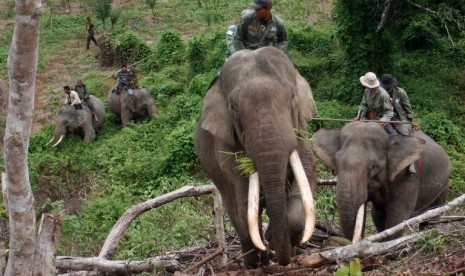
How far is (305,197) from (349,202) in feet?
5.15

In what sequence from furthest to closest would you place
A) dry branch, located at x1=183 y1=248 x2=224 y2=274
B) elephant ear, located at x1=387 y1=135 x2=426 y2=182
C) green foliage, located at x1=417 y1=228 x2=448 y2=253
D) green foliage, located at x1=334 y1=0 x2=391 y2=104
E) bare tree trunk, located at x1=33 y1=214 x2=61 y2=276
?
green foliage, located at x1=334 y1=0 x2=391 y2=104 < elephant ear, located at x1=387 y1=135 x2=426 y2=182 < dry branch, located at x1=183 y1=248 x2=224 y2=274 < green foliage, located at x1=417 y1=228 x2=448 y2=253 < bare tree trunk, located at x1=33 y1=214 x2=61 y2=276

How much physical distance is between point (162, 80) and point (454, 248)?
55.6 ft


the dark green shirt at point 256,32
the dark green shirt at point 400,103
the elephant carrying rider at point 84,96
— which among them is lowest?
the elephant carrying rider at point 84,96

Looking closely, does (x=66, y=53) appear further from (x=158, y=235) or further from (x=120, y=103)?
(x=158, y=235)

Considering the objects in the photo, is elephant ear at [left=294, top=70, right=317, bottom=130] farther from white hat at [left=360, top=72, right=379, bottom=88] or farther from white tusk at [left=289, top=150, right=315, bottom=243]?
white hat at [left=360, top=72, right=379, bottom=88]

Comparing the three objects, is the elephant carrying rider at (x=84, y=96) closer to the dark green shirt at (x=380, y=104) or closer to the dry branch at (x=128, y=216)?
the dark green shirt at (x=380, y=104)

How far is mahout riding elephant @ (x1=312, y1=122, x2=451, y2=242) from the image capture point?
691 centimetres

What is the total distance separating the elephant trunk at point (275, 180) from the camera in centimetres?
526

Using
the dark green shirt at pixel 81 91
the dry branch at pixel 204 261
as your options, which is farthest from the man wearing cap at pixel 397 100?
the dark green shirt at pixel 81 91

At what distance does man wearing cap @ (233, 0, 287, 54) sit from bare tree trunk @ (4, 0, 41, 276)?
9.96 feet

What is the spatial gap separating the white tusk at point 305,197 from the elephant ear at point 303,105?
0.54m

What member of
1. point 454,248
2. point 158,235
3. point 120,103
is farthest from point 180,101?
point 454,248

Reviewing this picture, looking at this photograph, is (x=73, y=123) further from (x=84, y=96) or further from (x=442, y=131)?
(x=442, y=131)

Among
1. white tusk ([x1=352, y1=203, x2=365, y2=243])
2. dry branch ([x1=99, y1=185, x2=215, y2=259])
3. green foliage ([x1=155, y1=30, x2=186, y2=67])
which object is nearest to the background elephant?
green foliage ([x1=155, y1=30, x2=186, y2=67])
